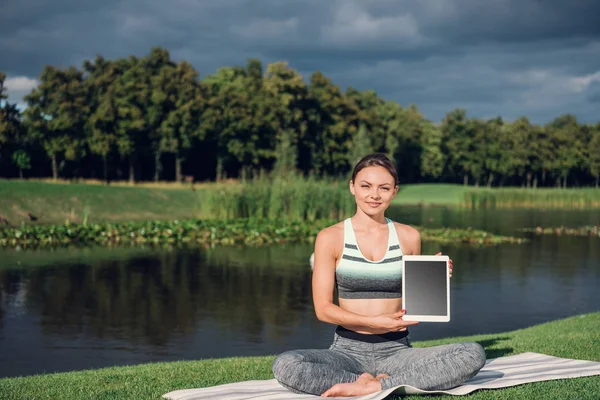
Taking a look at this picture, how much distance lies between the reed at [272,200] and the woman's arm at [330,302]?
19.2 metres

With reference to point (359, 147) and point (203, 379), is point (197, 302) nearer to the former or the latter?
point (203, 379)

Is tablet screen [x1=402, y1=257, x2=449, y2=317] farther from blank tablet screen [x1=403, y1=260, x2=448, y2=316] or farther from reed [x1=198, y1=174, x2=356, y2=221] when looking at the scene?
reed [x1=198, y1=174, x2=356, y2=221]

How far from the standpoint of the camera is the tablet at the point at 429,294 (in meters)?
4.04

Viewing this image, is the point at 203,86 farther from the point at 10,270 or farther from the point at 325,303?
the point at 325,303

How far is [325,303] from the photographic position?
13.7 ft

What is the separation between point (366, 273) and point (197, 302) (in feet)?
25.3

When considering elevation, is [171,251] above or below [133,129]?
below

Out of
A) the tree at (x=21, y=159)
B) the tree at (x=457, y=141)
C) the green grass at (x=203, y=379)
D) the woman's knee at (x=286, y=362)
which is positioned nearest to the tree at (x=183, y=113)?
the tree at (x=21, y=159)

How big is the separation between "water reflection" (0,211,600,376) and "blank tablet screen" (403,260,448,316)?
476 cm

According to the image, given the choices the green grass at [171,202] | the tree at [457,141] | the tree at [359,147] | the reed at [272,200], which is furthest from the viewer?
the tree at [457,141]

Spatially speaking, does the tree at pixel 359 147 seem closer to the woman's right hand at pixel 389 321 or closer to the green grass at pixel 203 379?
the green grass at pixel 203 379

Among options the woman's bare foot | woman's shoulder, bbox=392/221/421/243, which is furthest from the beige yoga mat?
woman's shoulder, bbox=392/221/421/243

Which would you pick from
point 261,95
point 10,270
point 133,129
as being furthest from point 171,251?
point 261,95

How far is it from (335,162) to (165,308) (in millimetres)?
44292
